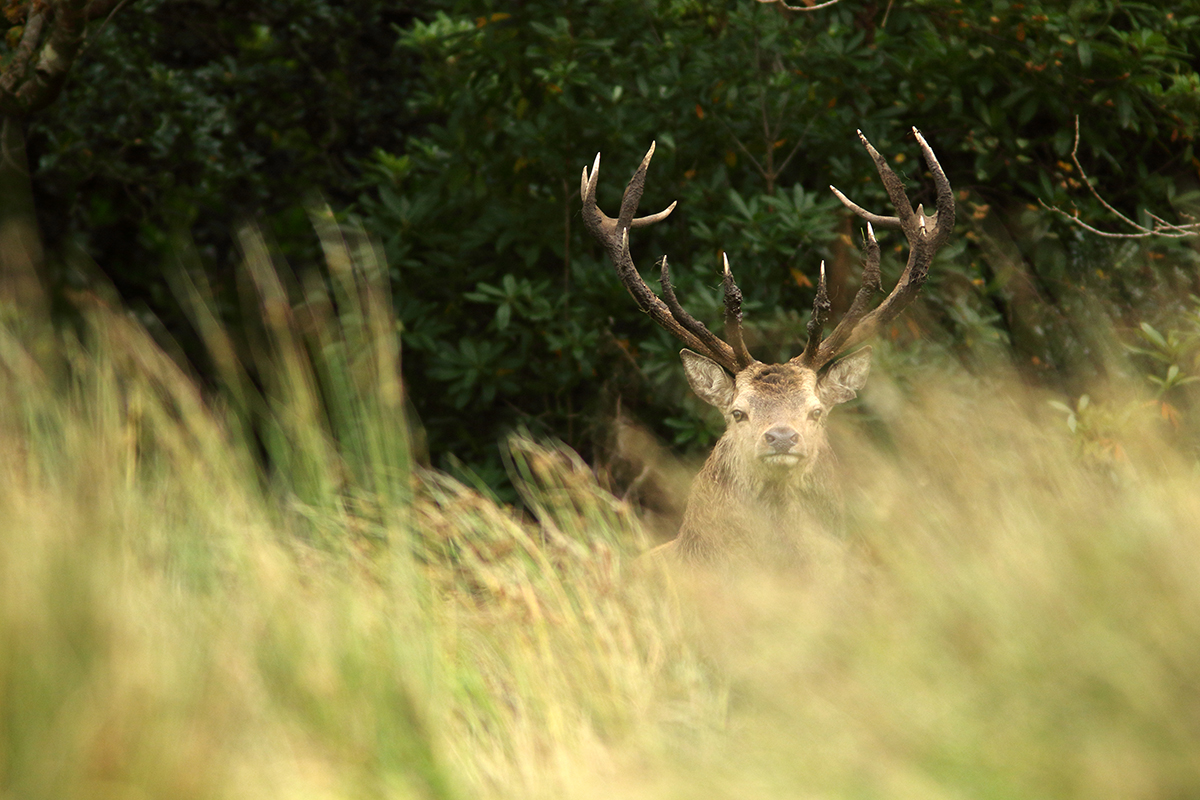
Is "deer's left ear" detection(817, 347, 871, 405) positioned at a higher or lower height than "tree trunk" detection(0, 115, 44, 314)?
lower

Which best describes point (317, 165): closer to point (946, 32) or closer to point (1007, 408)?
point (946, 32)


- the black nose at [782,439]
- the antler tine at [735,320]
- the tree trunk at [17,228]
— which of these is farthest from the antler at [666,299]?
the tree trunk at [17,228]

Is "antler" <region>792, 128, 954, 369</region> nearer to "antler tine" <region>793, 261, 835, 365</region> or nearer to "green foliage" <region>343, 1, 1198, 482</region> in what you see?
"antler tine" <region>793, 261, 835, 365</region>

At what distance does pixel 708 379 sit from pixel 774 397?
0.38m

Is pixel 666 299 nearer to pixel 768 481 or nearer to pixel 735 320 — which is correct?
pixel 735 320

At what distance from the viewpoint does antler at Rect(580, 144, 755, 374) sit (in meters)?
4.81

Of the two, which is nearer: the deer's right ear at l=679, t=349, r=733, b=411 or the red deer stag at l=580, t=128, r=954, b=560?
the red deer stag at l=580, t=128, r=954, b=560

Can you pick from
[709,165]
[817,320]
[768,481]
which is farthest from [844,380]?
[709,165]

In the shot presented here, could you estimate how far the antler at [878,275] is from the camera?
470 centimetres

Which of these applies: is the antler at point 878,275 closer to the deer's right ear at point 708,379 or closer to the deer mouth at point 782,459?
the deer's right ear at point 708,379

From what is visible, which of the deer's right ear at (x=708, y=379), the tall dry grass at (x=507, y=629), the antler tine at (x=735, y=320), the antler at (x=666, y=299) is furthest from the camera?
the deer's right ear at (x=708, y=379)

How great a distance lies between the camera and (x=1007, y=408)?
410cm

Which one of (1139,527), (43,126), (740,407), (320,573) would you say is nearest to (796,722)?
(1139,527)

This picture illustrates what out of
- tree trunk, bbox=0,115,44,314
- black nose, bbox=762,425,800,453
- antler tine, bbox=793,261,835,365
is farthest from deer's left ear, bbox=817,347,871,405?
tree trunk, bbox=0,115,44,314
